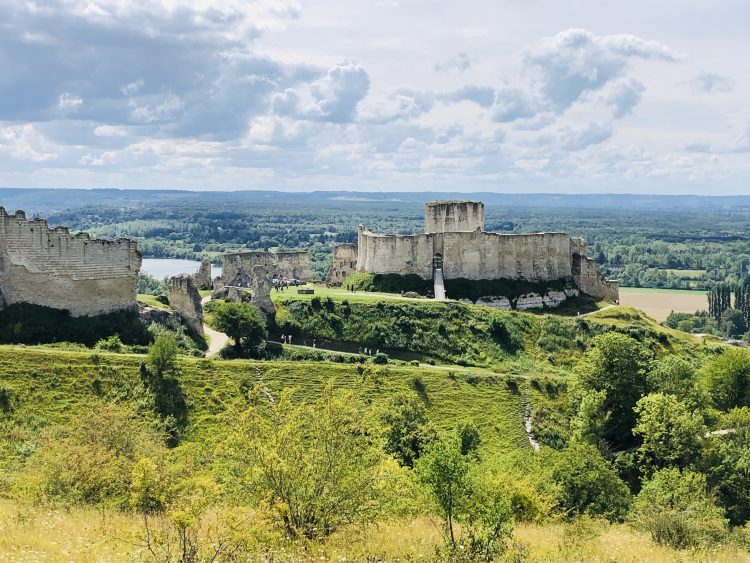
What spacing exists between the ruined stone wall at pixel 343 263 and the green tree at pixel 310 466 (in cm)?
7815

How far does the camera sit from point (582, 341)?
77.9 metres

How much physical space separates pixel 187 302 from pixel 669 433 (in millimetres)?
39130

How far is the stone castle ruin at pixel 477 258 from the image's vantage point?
303ft

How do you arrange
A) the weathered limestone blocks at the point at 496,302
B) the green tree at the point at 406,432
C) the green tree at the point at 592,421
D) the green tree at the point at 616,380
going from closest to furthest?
the green tree at the point at 406,432 → the green tree at the point at 592,421 → the green tree at the point at 616,380 → the weathered limestone blocks at the point at 496,302

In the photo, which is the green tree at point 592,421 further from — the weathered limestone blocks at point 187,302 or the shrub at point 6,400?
the shrub at point 6,400

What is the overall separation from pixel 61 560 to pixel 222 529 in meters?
3.76

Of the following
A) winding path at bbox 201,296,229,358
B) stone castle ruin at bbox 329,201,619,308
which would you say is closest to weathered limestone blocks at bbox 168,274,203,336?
winding path at bbox 201,296,229,358

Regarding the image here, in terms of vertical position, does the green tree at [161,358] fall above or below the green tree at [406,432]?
above

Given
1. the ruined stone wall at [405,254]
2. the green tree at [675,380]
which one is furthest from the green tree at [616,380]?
the ruined stone wall at [405,254]

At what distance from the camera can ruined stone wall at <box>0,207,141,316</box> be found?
57.9 metres

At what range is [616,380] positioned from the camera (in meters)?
52.9

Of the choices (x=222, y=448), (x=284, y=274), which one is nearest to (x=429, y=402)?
(x=222, y=448)

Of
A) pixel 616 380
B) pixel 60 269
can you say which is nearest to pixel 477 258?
pixel 616 380

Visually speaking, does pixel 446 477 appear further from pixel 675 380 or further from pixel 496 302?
pixel 496 302
